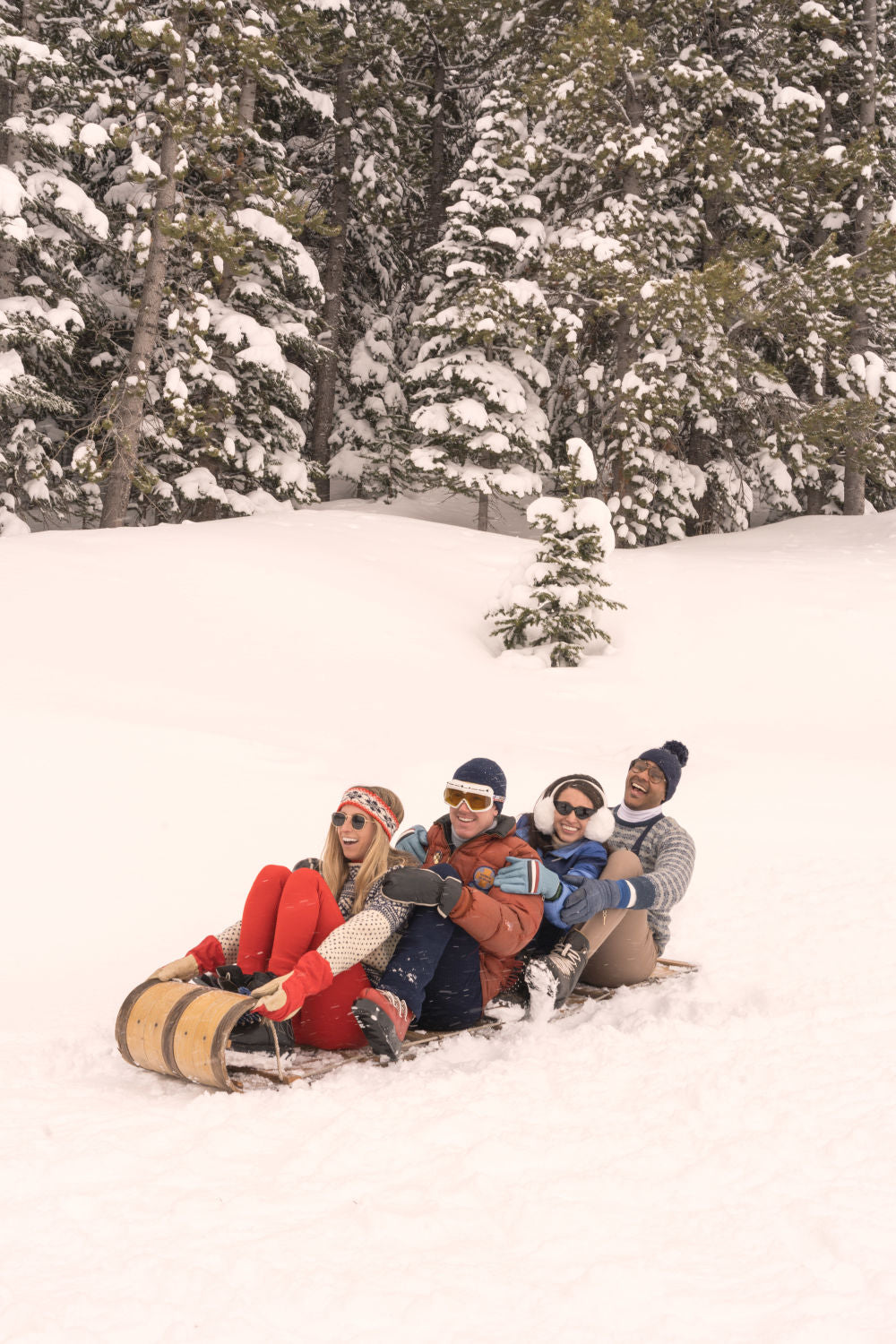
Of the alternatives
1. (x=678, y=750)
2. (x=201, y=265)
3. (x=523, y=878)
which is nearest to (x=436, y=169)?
(x=201, y=265)

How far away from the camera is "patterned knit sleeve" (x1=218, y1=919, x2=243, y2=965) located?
4.56m

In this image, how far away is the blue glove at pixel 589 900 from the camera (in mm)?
4629

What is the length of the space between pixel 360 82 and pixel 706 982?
22.2 meters

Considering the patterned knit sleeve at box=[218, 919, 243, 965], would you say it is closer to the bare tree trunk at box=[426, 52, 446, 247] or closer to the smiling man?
the smiling man

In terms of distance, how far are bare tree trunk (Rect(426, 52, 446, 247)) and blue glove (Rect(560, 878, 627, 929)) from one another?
24481mm

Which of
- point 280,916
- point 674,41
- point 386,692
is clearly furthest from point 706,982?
point 674,41

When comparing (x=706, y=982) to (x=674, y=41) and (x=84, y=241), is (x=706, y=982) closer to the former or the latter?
(x=84, y=241)

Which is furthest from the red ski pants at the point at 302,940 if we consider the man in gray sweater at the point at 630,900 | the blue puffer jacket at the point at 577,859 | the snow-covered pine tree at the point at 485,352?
the snow-covered pine tree at the point at 485,352

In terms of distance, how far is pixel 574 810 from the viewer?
4930 millimetres

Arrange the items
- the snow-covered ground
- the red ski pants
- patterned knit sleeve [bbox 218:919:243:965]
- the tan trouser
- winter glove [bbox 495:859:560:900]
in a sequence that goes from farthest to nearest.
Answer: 1. the tan trouser
2. patterned knit sleeve [bbox 218:919:243:965]
3. winter glove [bbox 495:859:560:900]
4. the red ski pants
5. the snow-covered ground

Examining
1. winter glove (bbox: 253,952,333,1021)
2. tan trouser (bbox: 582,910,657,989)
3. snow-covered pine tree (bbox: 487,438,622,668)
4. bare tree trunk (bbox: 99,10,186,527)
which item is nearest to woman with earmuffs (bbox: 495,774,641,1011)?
tan trouser (bbox: 582,910,657,989)

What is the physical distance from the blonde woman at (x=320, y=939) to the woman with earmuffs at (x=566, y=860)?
74 centimetres

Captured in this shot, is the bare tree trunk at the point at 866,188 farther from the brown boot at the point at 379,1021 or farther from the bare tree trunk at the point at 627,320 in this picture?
the brown boot at the point at 379,1021

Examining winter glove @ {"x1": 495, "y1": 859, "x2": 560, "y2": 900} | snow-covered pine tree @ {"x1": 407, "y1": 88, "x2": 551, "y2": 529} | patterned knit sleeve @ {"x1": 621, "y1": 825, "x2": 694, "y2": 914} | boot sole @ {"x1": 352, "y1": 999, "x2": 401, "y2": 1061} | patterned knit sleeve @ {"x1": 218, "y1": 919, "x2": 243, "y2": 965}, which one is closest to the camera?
boot sole @ {"x1": 352, "y1": 999, "x2": 401, "y2": 1061}
